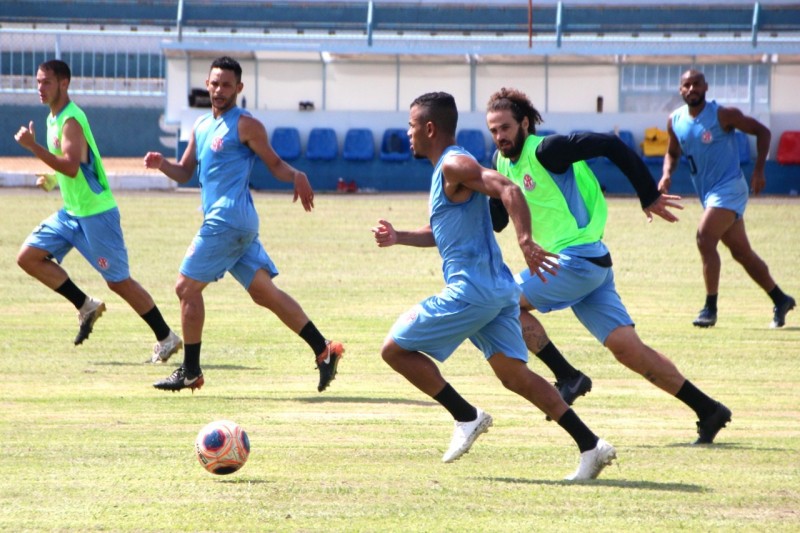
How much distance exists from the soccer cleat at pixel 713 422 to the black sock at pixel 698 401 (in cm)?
3

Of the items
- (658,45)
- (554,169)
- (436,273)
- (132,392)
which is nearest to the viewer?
(554,169)

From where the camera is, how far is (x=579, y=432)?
6586 mm

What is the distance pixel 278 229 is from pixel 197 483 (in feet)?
51.9

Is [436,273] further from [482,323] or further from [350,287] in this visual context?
[482,323]

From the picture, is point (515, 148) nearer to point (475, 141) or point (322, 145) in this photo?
point (475, 141)

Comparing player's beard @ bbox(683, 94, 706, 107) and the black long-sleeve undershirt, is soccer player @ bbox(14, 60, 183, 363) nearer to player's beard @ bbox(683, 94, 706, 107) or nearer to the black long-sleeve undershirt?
the black long-sleeve undershirt

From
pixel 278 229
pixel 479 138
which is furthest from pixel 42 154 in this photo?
pixel 479 138

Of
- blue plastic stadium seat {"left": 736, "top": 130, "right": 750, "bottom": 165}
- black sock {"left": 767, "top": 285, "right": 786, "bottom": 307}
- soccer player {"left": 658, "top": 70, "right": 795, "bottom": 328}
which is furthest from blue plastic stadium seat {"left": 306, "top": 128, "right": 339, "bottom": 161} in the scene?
black sock {"left": 767, "top": 285, "right": 786, "bottom": 307}

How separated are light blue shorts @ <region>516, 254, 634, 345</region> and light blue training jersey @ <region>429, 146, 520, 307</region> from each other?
108 cm

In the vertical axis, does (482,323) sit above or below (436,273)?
A: above

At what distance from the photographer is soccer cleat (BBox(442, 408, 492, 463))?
6809 millimetres

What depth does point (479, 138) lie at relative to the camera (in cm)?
3209

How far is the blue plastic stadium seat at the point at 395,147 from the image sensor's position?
106 ft

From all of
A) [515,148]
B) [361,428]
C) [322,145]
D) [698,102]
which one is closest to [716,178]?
[698,102]
